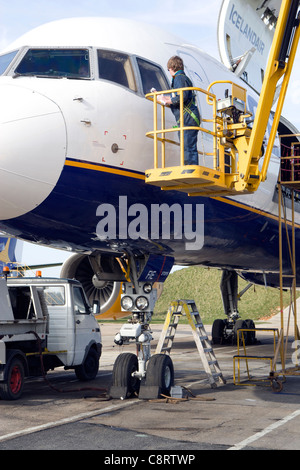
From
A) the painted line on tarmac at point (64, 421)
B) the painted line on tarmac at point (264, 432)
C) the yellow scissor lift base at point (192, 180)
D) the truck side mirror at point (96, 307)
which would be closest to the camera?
the painted line on tarmac at point (264, 432)

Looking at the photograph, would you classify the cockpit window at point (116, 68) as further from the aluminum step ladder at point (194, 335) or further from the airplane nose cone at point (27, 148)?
the aluminum step ladder at point (194, 335)

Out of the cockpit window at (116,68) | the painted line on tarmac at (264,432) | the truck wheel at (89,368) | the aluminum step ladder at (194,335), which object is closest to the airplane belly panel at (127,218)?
the aluminum step ladder at (194,335)

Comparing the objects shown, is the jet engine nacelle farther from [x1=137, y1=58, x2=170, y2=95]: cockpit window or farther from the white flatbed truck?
[x1=137, y1=58, x2=170, y2=95]: cockpit window

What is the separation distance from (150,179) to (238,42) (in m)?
10.2

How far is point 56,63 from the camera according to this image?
8.79m

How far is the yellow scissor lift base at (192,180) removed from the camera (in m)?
8.27

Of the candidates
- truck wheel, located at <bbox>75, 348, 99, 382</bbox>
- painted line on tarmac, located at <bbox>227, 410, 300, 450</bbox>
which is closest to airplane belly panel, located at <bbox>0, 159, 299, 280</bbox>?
truck wheel, located at <bbox>75, 348, 99, 382</bbox>

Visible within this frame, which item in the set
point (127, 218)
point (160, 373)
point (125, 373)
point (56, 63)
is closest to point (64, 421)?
point (125, 373)

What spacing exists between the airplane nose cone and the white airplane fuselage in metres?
0.01

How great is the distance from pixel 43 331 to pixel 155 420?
4.07 m

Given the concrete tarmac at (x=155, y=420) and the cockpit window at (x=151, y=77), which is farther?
the cockpit window at (x=151, y=77)

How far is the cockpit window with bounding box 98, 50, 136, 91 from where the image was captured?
8.93 m

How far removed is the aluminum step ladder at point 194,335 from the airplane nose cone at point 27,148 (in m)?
4.25
